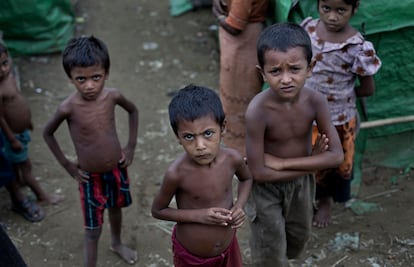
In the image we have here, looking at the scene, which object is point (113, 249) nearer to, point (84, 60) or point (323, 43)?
point (84, 60)

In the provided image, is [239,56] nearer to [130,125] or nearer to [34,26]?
[130,125]

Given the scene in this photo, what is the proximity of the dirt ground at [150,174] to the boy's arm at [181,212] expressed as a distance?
1110 mm

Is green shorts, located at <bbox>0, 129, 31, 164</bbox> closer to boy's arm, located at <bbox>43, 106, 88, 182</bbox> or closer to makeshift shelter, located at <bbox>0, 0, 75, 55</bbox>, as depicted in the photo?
boy's arm, located at <bbox>43, 106, 88, 182</bbox>

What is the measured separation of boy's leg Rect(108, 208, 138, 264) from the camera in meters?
3.32

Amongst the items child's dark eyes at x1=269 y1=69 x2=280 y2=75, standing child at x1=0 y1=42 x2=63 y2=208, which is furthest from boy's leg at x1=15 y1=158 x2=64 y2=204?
child's dark eyes at x1=269 y1=69 x2=280 y2=75

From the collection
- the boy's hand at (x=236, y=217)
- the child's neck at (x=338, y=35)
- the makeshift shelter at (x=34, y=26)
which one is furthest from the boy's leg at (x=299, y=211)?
the makeshift shelter at (x=34, y=26)

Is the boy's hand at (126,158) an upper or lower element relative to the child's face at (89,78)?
lower

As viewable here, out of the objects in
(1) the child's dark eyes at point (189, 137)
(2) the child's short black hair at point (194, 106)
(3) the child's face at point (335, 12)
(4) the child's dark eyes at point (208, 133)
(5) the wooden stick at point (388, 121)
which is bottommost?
(5) the wooden stick at point (388, 121)

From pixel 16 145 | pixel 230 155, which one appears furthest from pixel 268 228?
pixel 16 145

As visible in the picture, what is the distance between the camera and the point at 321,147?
8.23 ft

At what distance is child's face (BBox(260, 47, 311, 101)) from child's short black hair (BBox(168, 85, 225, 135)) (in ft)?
0.97

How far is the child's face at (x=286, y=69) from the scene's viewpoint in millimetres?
2357

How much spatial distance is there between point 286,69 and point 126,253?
1.68 meters

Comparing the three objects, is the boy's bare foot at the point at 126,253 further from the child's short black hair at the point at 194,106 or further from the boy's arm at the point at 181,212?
the child's short black hair at the point at 194,106
